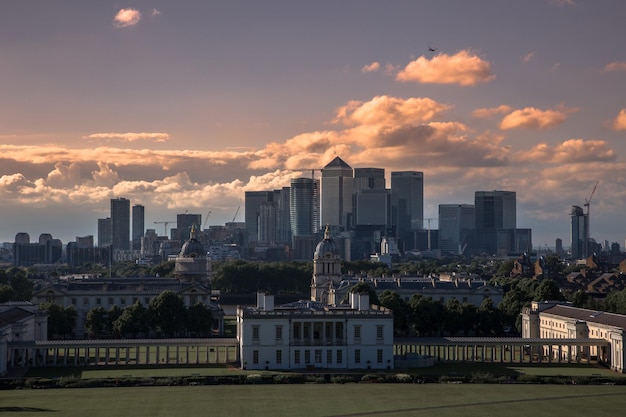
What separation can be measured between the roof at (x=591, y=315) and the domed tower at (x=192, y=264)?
7352cm

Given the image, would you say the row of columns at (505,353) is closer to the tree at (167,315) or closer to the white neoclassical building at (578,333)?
the white neoclassical building at (578,333)

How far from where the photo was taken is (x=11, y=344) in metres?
106

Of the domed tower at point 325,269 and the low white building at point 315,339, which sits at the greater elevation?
the domed tower at point 325,269

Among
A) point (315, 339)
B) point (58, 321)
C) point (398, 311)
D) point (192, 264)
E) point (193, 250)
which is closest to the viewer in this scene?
point (315, 339)

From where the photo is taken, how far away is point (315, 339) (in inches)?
4200

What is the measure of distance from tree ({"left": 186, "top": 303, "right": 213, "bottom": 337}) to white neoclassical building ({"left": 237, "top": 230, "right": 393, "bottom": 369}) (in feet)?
104

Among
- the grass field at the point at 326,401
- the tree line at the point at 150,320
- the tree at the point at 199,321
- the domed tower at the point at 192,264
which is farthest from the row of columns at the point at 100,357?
the domed tower at the point at 192,264

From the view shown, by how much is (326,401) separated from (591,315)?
4898 cm

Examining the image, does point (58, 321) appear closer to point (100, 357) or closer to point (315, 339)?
point (100, 357)

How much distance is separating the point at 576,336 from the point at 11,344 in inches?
2217

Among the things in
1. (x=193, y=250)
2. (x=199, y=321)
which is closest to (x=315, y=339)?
(x=199, y=321)

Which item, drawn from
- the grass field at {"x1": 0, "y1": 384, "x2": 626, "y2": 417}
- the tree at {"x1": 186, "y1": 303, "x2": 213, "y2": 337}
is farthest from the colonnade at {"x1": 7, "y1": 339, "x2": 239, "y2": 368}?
the tree at {"x1": 186, "y1": 303, "x2": 213, "y2": 337}

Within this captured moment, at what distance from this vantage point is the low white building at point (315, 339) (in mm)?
105188

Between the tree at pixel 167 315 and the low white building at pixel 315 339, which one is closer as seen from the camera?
the low white building at pixel 315 339
